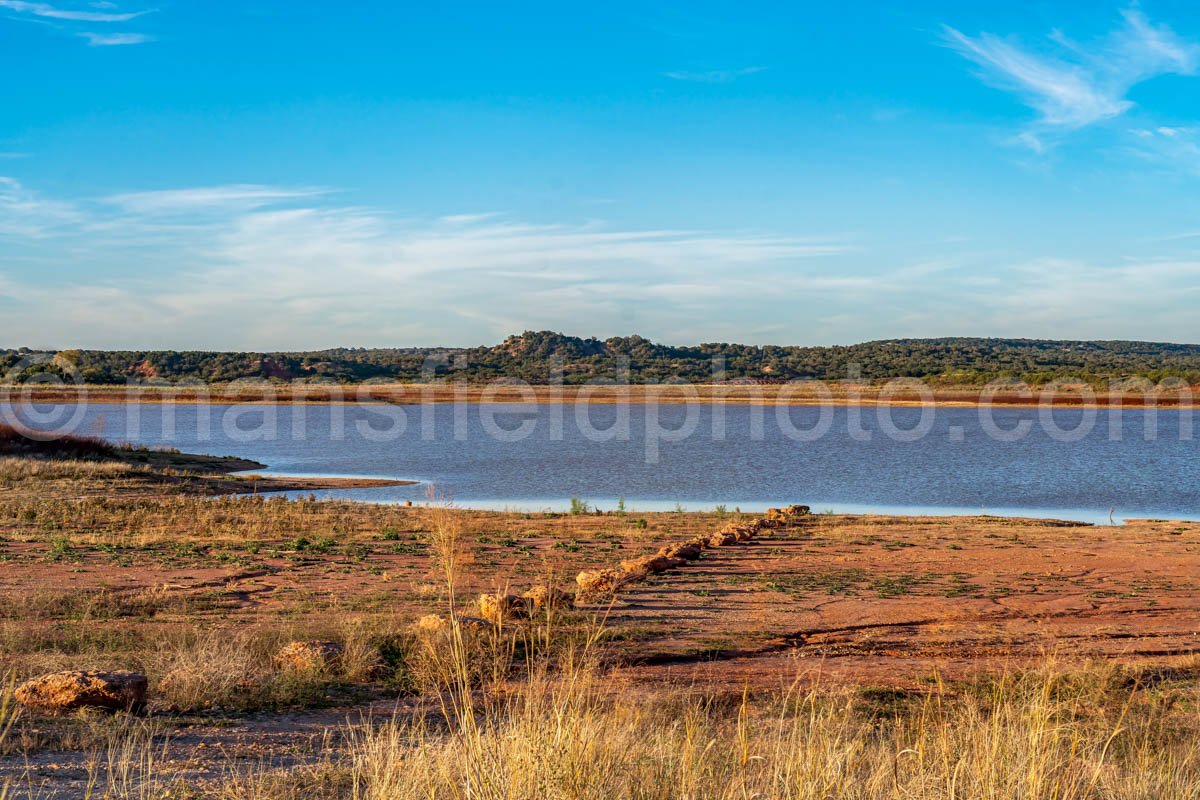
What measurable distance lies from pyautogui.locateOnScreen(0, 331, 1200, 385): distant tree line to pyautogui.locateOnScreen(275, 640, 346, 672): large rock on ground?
118213 mm

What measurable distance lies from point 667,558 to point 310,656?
29.2 feet

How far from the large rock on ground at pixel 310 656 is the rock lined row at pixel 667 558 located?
281cm

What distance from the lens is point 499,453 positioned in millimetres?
50906

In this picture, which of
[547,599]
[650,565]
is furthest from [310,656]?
[650,565]

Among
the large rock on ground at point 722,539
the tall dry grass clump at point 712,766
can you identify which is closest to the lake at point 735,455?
the large rock on ground at point 722,539

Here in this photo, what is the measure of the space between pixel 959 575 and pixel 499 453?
35.5 m

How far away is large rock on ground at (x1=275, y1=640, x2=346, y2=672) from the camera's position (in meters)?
9.43

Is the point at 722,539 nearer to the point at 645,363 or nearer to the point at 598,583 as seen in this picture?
the point at 598,583

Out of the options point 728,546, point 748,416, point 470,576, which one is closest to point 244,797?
point 470,576

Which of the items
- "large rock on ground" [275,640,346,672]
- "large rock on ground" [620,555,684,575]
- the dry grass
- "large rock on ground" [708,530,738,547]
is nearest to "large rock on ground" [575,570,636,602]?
"large rock on ground" [620,555,684,575]

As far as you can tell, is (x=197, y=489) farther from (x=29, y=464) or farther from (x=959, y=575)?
(x=959, y=575)

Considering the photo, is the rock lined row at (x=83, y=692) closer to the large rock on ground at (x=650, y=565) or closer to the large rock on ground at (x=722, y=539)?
the large rock on ground at (x=650, y=565)

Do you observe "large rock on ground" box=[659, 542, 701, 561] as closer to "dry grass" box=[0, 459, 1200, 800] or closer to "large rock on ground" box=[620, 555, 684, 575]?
"large rock on ground" box=[620, 555, 684, 575]

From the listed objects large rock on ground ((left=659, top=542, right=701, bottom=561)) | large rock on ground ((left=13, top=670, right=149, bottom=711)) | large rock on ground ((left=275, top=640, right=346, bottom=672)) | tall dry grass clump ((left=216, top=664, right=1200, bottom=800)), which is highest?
tall dry grass clump ((left=216, top=664, right=1200, bottom=800))
